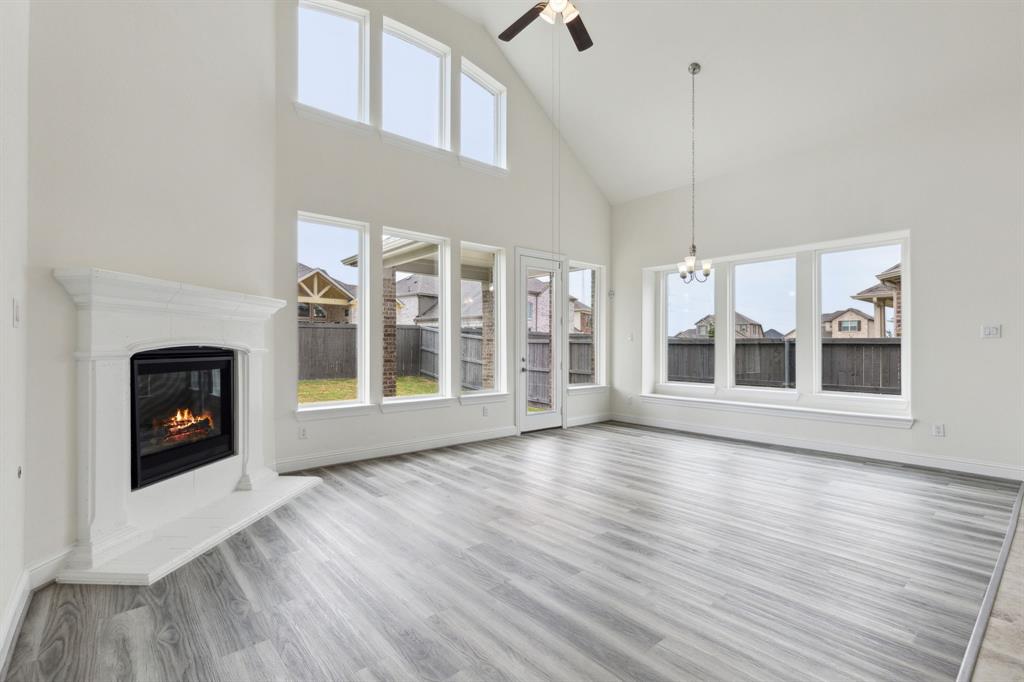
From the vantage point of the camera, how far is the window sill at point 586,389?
7285mm

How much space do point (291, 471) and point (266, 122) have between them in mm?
3163

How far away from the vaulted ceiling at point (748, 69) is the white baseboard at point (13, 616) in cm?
637

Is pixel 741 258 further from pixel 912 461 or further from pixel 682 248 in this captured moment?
pixel 912 461

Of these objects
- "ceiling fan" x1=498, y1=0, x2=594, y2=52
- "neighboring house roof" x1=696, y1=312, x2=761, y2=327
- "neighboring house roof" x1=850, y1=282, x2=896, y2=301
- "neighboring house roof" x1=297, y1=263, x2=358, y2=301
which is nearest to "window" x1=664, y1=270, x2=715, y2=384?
"neighboring house roof" x1=696, y1=312, x2=761, y2=327

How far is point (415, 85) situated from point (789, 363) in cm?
571

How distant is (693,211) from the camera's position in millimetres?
6766

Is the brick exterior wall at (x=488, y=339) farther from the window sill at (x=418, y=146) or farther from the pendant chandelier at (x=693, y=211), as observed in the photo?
the pendant chandelier at (x=693, y=211)

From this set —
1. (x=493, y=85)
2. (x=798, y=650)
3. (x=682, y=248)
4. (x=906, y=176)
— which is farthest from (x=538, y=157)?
(x=798, y=650)

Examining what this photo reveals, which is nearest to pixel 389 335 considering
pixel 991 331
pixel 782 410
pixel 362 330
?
pixel 362 330

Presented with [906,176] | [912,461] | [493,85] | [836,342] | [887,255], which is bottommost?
[912,461]

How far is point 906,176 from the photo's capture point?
16.5 feet

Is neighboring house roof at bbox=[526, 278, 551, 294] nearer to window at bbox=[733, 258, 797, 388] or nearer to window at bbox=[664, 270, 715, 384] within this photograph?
window at bbox=[664, 270, 715, 384]

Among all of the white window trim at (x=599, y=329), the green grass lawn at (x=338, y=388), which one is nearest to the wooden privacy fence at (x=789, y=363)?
the white window trim at (x=599, y=329)

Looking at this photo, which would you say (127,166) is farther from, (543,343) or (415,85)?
(543,343)
